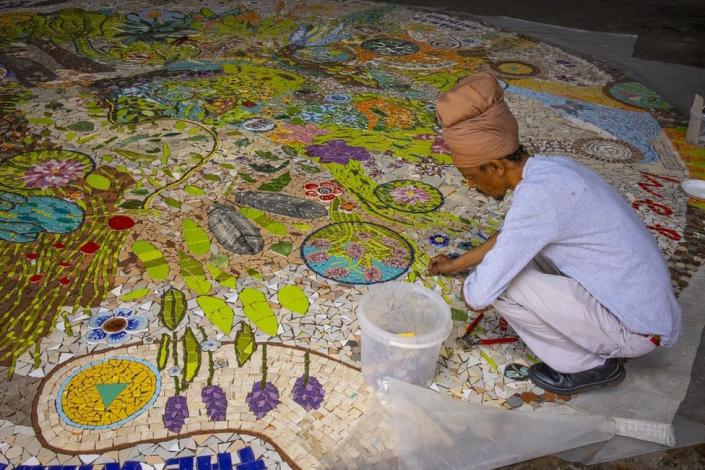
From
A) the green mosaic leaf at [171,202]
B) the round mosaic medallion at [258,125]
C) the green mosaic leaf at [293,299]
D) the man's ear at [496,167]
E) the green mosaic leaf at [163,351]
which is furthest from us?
the round mosaic medallion at [258,125]

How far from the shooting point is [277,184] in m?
3.25

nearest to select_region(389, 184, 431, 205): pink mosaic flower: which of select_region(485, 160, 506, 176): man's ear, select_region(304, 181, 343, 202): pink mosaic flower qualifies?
select_region(304, 181, 343, 202): pink mosaic flower

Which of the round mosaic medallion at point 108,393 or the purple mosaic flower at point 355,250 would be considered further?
the purple mosaic flower at point 355,250

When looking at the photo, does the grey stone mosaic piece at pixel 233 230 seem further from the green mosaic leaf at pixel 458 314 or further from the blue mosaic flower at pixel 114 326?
the green mosaic leaf at pixel 458 314

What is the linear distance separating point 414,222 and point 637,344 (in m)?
1.22

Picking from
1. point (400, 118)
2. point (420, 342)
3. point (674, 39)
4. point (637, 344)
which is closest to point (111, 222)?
point (420, 342)

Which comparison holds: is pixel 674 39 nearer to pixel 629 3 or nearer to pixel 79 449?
pixel 629 3

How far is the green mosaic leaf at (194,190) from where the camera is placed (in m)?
3.13

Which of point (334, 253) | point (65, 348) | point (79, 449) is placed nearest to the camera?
point (79, 449)

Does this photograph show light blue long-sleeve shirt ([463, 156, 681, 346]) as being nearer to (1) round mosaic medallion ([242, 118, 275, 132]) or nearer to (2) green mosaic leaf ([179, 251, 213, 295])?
(2) green mosaic leaf ([179, 251, 213, 295])

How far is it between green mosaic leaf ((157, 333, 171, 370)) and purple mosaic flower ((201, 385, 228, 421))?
188 mm

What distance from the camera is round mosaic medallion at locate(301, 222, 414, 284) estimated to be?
271 cm

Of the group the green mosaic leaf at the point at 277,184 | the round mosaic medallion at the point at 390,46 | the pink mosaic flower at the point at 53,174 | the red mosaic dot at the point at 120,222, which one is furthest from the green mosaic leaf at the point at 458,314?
the round mosaic medallion at the point at 390,46

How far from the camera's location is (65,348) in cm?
224
